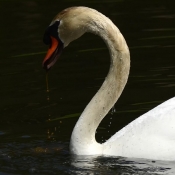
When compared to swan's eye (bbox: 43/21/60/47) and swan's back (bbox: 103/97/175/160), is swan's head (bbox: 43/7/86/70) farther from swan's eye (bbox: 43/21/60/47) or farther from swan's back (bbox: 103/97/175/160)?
swan's back (bbox: 103/97/175/160)

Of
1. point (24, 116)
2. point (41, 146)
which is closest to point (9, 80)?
point (24, 116)

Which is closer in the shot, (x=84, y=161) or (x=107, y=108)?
(x=84, y=161)

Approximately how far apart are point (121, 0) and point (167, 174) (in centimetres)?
931

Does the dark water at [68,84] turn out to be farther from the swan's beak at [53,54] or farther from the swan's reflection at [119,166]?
the swan's beak at [53,54]

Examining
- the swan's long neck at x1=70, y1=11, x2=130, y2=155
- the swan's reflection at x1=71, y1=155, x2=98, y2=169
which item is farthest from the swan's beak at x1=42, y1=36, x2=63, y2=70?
the swan's reflection at x1=71, y1=155, x2=98, y2=169

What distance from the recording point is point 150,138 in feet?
26.3

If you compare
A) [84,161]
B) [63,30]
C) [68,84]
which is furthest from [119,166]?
[68,84]

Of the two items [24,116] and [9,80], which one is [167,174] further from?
[9,80]

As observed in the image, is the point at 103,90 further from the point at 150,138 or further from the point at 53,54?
the point at 150,138

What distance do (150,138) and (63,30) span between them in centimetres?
144

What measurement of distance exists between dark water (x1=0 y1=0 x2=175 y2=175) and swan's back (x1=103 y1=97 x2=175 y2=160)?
0.09 meters

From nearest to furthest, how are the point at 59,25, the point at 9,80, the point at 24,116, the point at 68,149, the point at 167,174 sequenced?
the point at 167,174
the point at 59,25
the point at 68,149
the point at 24,116
the point at 9,80

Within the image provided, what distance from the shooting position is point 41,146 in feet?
29.8

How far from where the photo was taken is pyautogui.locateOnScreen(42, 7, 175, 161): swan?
802 centimetres
